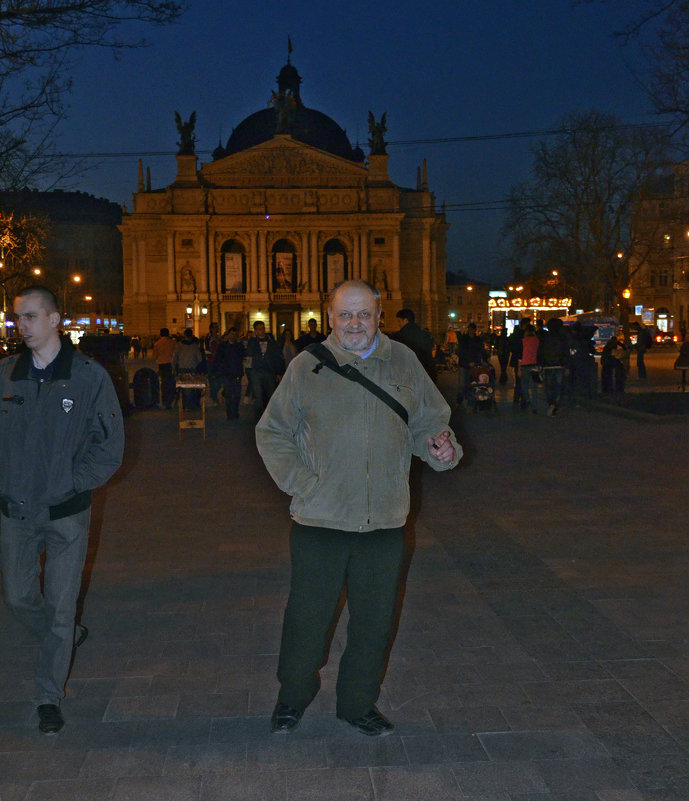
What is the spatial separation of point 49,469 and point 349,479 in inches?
55.2

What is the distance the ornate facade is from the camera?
82.2m

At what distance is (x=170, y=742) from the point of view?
170 inches

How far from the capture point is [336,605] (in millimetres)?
4445

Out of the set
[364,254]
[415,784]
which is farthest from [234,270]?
[415,784]

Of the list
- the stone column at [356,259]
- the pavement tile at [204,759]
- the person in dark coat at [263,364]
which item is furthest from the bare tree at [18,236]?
the stone column at [356,259]

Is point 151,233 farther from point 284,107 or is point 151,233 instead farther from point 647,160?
point 647,160

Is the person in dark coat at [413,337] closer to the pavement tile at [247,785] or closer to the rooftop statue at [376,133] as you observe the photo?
the pavement tile at [247,785]

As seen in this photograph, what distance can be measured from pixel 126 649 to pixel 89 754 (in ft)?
4.55

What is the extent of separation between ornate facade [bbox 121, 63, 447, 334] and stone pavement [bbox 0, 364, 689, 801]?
72.4 m

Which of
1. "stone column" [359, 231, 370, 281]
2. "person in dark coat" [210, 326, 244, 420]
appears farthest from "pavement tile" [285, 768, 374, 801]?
"stone column" [359, 231, 370, 281]

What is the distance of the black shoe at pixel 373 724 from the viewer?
14.4 ft

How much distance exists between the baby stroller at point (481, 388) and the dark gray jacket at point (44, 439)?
16672 mm

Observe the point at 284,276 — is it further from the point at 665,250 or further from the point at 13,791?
the point at 13,791

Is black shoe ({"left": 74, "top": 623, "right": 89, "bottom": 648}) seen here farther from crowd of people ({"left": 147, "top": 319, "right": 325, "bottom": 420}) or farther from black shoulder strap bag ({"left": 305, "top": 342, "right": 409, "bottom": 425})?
crowd of people ({"left": 147, "top": 319, "right": 325, "bottom": 420})
